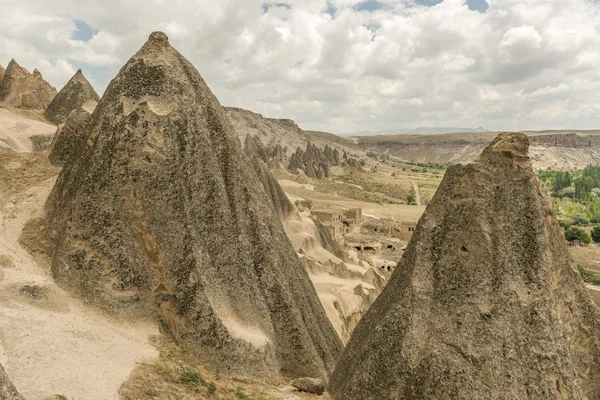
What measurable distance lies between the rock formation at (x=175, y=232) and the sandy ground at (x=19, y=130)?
14.4 m

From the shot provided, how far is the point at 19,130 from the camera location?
1075 inches

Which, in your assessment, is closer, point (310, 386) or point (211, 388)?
point (211, 388)

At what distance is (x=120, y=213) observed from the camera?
1187 centimetres

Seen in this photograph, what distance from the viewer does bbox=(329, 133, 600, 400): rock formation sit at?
852 cm

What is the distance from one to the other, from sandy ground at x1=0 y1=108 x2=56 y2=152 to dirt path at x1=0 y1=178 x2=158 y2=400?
562 inches

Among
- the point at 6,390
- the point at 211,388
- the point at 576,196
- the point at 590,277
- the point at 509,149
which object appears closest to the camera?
the point at 6,390

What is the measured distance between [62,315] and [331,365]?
25.6 ft

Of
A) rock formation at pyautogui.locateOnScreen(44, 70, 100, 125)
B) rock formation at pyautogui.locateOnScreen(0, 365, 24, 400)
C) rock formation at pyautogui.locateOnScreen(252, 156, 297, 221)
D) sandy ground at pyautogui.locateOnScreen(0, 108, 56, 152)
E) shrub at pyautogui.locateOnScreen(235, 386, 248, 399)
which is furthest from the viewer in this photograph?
rock formation at pyautogui.locateOnScreen(44, 70, 100, 125)

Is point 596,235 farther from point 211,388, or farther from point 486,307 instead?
point 211,388

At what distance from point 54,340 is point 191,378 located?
10.1 feet

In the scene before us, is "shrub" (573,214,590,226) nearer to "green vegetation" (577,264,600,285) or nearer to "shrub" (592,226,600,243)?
"shrub" (592,226,600,243)

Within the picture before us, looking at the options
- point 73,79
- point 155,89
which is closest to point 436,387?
point 155,89

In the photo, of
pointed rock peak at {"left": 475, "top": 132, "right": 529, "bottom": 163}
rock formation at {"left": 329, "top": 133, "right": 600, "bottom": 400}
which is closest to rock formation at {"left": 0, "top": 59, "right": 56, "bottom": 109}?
rock formation at {"left": 329, "top": 133, "right": 600, "bottom": 400}

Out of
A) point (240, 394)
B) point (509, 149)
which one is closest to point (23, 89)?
point (240, 394)
